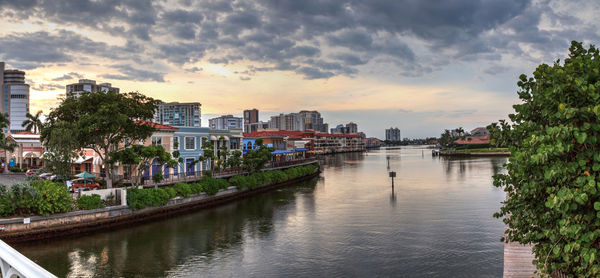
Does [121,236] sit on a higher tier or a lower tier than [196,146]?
lower

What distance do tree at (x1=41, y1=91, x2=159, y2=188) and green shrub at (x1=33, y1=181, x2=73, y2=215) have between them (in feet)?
22.4

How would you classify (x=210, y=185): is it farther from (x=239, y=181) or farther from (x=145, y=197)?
(x=145, y=197)

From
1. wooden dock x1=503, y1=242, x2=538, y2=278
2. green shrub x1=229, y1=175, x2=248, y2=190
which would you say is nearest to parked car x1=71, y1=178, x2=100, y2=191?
green shrub x1=229, y1=175, x2=248, y2=190

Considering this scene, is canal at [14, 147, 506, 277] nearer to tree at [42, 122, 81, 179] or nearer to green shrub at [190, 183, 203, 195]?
green shrub at [190, 183, 203, 195]

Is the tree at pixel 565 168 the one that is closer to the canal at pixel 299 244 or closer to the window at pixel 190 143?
the canal at pixel 299 244

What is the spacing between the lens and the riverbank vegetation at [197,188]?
33375 mm

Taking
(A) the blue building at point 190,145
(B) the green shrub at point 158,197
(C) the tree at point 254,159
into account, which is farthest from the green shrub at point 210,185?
(C) the tree at point 254,159

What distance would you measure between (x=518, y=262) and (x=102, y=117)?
32.6 meters

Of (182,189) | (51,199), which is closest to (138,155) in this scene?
(182,189)

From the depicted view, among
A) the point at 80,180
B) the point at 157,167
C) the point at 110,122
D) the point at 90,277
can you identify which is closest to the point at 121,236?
the point at 90,277

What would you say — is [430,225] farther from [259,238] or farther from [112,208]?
[112,208]

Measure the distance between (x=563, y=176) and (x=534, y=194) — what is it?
1198 mm

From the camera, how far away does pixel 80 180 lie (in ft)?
127

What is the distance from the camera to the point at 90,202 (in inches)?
1188
